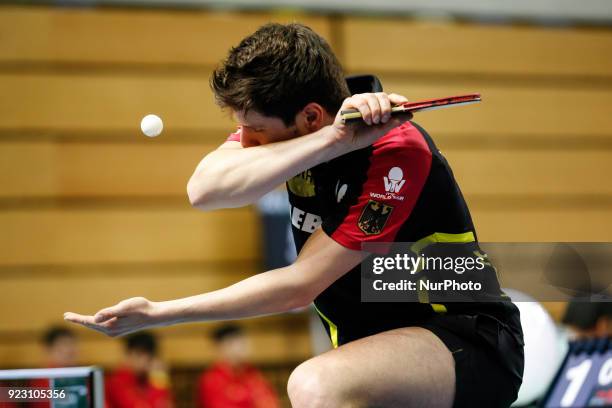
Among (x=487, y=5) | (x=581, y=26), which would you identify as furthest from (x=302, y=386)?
(x=581, y=26)

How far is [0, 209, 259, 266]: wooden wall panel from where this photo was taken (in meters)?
6.15

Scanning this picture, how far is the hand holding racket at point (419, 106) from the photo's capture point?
177 cm

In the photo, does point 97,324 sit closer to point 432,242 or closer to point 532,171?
point 432,242

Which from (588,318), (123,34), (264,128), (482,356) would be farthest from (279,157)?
(123,34)

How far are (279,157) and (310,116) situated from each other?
0.61 feet

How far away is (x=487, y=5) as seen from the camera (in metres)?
6.88

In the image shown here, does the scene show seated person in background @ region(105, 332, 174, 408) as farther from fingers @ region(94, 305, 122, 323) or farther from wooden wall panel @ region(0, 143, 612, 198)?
fingers @ region(94, 305, 122, 323)

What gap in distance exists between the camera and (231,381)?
230 inches

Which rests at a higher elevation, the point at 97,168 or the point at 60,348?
the point at 97,168

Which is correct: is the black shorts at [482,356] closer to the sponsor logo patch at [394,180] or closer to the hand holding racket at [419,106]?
the sponsor logo patch at [394,180]

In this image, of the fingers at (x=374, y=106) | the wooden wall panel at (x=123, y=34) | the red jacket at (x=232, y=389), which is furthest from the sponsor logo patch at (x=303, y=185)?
the wooden wall panel at (x=123, y=34)

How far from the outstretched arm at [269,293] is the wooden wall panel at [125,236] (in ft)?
14.4

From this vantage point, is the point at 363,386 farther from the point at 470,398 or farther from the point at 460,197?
the point at 460,197

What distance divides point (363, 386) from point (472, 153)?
5.19 m
